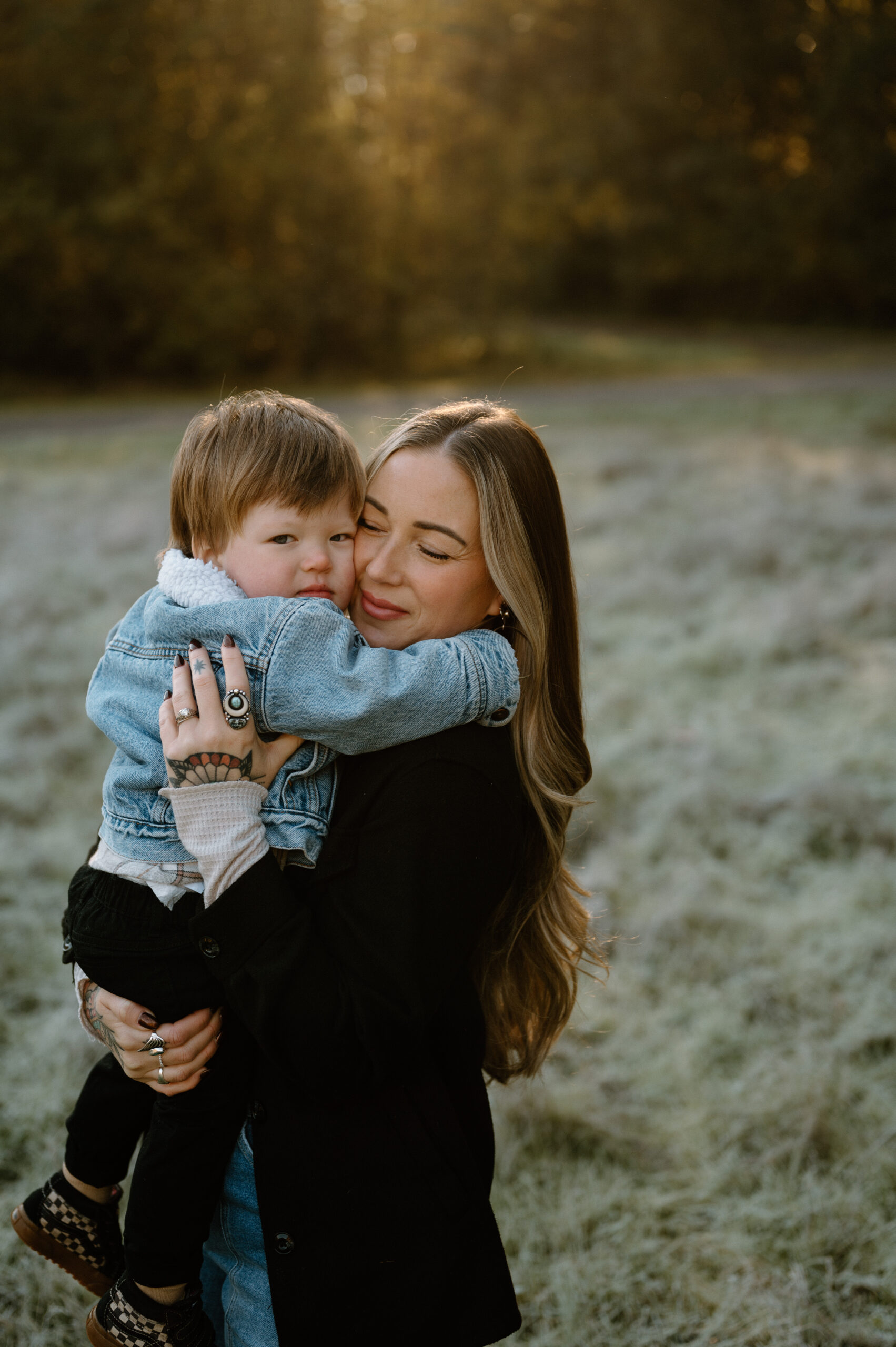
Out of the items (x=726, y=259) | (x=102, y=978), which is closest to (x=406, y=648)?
(x=102, y=978)

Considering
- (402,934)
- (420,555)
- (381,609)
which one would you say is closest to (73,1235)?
(402,934)

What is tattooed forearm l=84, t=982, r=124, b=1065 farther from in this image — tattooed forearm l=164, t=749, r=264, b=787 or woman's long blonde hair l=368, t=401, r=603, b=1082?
woman's long blonde hair l=368, t=401, r=603, b=1082

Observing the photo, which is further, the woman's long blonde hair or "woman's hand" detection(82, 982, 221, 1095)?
the woman's long blonde hair

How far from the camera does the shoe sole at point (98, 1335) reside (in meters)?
1.70

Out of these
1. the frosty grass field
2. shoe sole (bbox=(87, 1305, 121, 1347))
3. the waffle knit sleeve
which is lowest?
the frosty grass field

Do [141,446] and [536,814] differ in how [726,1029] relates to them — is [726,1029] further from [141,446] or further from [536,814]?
[141,446]

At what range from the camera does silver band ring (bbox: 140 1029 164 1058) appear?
1574 mm

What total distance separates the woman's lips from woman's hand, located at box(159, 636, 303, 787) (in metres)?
0.33

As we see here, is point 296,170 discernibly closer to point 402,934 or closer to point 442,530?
point 442,530

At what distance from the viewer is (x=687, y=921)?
12.3 feet

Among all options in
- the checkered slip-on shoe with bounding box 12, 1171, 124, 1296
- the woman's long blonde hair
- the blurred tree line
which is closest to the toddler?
the woman's long blonde hair

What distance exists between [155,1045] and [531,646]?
0.86 m

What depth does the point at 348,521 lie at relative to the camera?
184cm

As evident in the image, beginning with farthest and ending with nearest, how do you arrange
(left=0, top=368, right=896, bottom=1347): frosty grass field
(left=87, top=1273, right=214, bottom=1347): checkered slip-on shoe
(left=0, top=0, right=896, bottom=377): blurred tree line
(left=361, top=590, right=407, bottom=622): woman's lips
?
(left=0, top=0, right=896, bottom=377): blurred tree line < (left=0, top=368, right=896, bottom=1347): frosty grass field < (left=361, top=590, right=407, bottom=622): woman's lips < (left=87, top=1273, right=214, bottom=1347): checkered slip-on shoe
